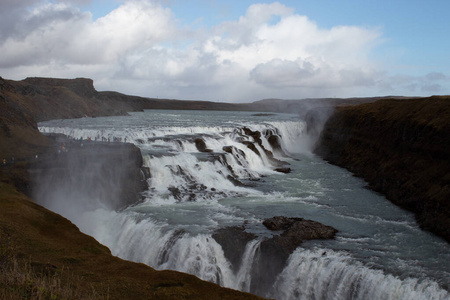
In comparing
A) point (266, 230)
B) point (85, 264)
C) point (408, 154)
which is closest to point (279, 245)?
point (266, 230)

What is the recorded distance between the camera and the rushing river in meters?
14.2

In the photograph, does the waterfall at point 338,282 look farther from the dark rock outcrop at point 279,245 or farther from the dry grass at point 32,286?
the dry grass at point 32,286

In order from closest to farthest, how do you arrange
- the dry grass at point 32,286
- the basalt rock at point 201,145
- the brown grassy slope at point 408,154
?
the dry grass at point 32,286 → the brown grassy slope at point 408,154 → the basalt rock at point 201,145

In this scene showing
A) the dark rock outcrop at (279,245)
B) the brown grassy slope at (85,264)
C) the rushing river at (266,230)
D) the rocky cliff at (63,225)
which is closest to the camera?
the rocky cliff at (63,225)

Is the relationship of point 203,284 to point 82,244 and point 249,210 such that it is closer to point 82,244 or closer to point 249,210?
point 82,244

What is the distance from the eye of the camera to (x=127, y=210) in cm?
2245

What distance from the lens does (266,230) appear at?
60.5ft

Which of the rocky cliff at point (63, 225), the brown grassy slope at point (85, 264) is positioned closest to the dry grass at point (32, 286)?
the rocky cliff at point (63, 225)

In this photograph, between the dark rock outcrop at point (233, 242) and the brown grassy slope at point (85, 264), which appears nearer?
the brown grassy slope at point (85, 264)

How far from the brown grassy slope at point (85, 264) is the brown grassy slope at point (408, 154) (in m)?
14.3

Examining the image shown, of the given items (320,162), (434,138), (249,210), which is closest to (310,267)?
(249,210)

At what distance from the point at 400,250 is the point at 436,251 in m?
1.72

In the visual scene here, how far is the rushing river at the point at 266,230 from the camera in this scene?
14.2 metres

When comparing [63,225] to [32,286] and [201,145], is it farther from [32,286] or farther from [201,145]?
[201,145]
